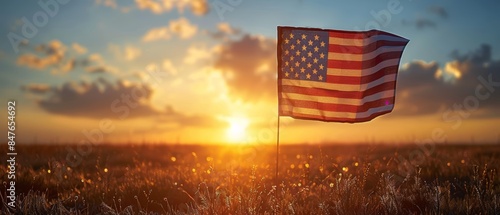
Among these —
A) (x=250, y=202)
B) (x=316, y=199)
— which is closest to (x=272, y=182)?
(x=316, y=199)

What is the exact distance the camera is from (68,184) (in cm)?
1315

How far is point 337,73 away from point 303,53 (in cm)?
84

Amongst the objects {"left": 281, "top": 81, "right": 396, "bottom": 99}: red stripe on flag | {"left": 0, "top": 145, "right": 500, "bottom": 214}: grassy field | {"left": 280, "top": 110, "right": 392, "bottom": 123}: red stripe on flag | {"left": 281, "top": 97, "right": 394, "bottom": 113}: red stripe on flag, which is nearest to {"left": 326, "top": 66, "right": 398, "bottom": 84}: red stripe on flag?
{"left": 281, "top": 81, "right": 396, "bottom": 99}: red stripe on flag

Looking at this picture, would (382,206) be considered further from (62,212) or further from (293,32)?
(62,212)

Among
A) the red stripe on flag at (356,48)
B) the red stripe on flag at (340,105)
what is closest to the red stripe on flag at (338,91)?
the red stripe on flag at (340,105)

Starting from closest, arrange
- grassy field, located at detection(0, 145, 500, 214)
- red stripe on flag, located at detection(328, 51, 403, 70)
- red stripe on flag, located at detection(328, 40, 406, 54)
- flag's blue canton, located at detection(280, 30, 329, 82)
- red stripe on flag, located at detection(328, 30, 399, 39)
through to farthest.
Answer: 1. grassy field, located at detection(0, 145, 500, 214)
2. flag's blue canton, located at detection(280, 30, 329, 82)
3. red stripe on flag, located at detection(328, 30, 399, 39)
4. red stripe on flag, located at detection(328, 40, 406, 54)
5. red stripe on flag, located at detection(328, 51, 403, 70)

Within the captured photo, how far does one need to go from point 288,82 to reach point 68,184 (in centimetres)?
628

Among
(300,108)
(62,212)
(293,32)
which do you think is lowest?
(62,212)

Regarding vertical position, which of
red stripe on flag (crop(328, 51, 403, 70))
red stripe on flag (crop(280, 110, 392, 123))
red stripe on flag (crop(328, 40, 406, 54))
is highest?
red stripe on flag (crop(328, 40, 406, 54))

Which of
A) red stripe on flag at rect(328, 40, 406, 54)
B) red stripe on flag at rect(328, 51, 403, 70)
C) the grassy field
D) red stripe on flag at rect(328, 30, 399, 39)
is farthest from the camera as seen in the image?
red stripe on flag at rect(328, 51, 403, 70)

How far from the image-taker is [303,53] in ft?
34.0

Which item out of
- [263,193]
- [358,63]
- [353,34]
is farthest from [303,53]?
[263,193]

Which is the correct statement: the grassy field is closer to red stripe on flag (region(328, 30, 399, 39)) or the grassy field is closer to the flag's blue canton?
the flag's blue canton

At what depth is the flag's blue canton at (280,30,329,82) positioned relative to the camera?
33.8 ft
